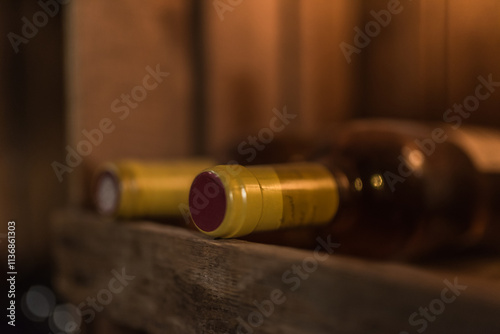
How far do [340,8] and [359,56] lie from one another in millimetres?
81

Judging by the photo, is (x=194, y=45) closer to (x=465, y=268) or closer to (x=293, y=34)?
(x=293, y=34)

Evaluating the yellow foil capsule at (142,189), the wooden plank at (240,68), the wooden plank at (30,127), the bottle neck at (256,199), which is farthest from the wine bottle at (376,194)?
the wooden plank at (30,127)

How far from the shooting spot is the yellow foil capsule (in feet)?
1.30

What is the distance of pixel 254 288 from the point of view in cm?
27

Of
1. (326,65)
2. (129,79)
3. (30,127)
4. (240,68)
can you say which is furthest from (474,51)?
(30,127)

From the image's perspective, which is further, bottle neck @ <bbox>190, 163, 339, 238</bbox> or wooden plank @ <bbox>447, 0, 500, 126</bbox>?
wooden plank @ <bbox>447, 0, 500, 126</bbox>

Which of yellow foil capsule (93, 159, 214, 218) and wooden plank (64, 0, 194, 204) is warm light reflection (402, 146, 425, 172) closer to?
yellow foil capsule (93, 159, 214, 218)

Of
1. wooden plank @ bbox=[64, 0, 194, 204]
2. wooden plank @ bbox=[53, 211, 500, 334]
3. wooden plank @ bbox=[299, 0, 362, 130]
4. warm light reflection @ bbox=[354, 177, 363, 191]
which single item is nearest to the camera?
wooden plank @ bbox=[53, 211, 500, 334]

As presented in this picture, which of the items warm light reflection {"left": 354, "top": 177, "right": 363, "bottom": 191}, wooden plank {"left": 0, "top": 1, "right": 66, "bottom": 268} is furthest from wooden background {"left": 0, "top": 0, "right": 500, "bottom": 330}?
warm light reflection {"left": 354, "top": 177, "right": 363, "bottom": 191}

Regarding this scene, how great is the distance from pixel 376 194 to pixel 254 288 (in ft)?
0.49

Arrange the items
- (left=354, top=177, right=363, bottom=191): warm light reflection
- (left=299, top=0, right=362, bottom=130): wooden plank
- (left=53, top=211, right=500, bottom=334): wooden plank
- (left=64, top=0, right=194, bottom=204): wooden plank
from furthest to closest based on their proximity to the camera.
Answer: (left=299, top=0, right=362, bottom=130): wooden plank, (left=64, top=0, right=194, bottom=204): wooden plank, (left=354, top=177, right=363, bottom=191): warm light reflection, (left=53, top=211, right=500, bottom=334): wooden plank

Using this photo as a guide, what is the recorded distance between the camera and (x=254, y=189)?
284 millimetres

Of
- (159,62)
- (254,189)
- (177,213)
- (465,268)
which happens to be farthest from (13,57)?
(465,268)

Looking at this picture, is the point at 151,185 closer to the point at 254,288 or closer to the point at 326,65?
the point at 254,288
